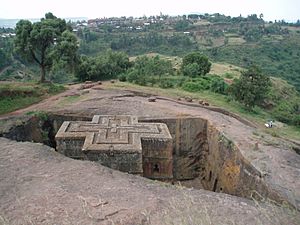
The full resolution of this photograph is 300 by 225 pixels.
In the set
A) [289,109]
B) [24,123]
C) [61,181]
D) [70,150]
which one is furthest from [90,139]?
[289,109]

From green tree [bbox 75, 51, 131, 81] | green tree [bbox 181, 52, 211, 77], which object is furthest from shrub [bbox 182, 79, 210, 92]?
green tree [bbox 75, 51, 131, 81]

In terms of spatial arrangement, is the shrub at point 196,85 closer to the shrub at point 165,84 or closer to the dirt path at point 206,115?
the shrub at point 165,84

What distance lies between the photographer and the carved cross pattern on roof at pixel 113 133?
34.7 feet

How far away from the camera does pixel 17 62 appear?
4044 cm

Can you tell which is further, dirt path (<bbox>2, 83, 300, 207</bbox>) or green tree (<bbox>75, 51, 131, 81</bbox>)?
green tree (<bbox>75, 51, 131, 81</bbox>)

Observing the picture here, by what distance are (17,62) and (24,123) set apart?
93.6 ft

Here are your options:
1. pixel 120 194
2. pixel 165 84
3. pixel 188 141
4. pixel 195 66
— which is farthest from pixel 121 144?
pixel 195 66

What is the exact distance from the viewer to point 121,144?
10711mm

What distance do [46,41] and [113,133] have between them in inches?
409

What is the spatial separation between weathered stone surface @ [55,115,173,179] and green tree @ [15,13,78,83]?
307 inches

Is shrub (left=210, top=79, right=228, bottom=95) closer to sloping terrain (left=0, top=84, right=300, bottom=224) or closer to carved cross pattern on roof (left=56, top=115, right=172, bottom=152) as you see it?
sloping terrain (left=0, top=84, right=300, bottom=224)

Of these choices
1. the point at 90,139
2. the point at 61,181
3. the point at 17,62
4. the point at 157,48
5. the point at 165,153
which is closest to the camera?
the point at 61,181

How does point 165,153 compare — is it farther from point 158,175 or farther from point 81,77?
point 81,77

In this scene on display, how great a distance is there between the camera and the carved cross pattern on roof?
34.7 feet
